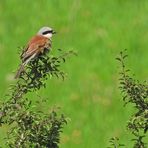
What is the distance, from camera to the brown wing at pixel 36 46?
11643 millimetres

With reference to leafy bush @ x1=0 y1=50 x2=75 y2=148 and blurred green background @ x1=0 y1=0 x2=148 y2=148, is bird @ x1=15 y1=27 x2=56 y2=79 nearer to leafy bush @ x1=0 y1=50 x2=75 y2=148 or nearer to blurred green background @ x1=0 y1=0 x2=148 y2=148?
leafy bush @ x1=0 y1=50 x2=75 y2=148

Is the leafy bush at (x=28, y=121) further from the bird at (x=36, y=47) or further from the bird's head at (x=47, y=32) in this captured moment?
the bird's head at (x=47, y=32)

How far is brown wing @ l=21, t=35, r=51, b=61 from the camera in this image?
38.2ft

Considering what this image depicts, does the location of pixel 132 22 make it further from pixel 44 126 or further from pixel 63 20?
pixel 44 126

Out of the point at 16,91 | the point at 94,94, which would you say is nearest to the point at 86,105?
the point at 94,94

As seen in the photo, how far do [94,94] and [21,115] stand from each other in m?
20.8

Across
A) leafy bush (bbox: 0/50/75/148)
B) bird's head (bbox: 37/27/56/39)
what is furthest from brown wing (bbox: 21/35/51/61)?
leafy bush (bbox: 0/50/75/148)

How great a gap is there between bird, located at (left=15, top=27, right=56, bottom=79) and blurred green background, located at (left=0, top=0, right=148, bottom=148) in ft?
42.9

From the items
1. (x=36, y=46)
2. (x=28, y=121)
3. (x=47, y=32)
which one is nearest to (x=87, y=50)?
(x=47, y=32)

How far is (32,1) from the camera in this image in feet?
115

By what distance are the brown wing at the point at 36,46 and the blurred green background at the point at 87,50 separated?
13.3 metres

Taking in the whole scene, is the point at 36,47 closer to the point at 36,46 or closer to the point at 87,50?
the point at 36,46

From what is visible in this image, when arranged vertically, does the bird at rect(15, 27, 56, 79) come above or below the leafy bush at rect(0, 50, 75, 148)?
above

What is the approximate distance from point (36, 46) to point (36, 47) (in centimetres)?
3
